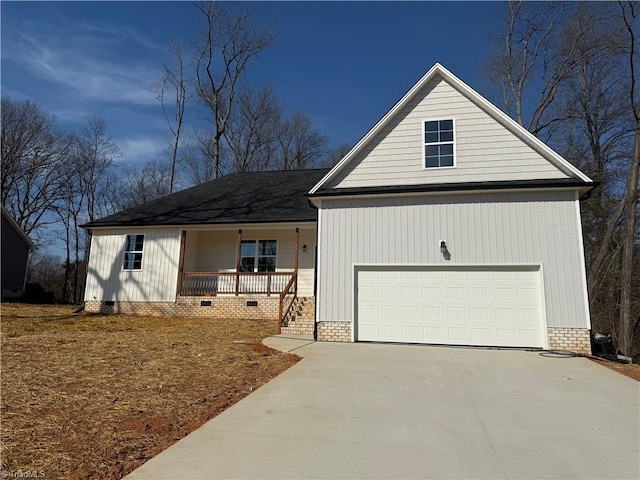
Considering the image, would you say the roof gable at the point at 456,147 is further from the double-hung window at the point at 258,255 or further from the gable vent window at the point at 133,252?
the gable vent window at the point at 133,252

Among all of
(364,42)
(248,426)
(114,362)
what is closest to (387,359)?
(248,426)

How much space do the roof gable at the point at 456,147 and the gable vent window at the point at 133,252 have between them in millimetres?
9529

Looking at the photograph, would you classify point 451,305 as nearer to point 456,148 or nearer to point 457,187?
point 457,187

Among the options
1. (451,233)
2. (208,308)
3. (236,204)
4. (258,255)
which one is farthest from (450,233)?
(236,204)

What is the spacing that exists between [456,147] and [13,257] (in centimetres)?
2552

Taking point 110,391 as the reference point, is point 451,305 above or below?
above

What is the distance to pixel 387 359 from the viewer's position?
25.2 feet

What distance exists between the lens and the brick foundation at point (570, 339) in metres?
8.90

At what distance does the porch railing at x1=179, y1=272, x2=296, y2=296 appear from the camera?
15.2 m

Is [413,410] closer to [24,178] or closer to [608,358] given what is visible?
[608,358]

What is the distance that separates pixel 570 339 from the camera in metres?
8.98

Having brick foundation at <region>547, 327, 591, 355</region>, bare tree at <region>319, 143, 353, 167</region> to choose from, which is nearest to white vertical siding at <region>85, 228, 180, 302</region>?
brick foundation at <region>547, 327, 591, 355</region>

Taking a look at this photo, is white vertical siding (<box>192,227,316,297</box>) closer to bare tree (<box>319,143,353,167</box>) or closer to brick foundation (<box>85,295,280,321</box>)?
brick foundation (<box>85,295,280,321</box>)

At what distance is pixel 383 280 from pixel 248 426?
6716 millimetres
